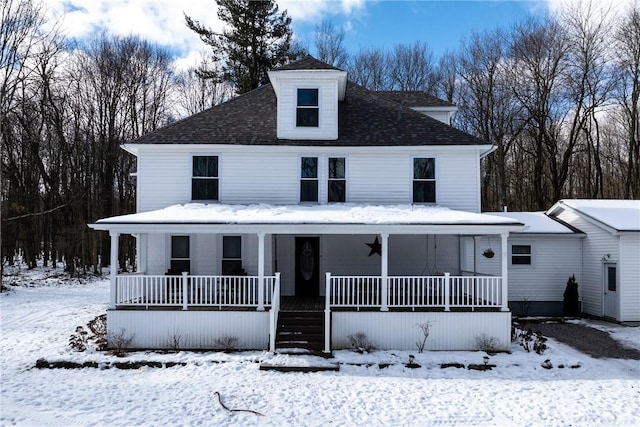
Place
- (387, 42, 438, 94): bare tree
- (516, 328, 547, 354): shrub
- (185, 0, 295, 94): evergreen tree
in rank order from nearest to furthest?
(516, 328, 547, 354): shrub, (185, 0, 295, 94): evergreen tree, (387, 42, 438, 94): bare tree

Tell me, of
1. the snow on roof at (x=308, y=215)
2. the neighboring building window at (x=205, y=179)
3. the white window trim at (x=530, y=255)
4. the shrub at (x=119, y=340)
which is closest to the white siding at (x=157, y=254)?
the snow on roof at (x=308, y=215)

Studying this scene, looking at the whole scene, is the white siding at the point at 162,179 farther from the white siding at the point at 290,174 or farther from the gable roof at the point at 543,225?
the gable roof at the point at 543,225

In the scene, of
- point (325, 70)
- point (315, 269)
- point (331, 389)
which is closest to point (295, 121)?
point (325, 70)

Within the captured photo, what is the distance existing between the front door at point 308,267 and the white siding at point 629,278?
31.1 feet

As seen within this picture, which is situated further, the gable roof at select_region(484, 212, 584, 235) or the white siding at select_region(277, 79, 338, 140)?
the gable roof at select_region(484, 212, 584, 235)

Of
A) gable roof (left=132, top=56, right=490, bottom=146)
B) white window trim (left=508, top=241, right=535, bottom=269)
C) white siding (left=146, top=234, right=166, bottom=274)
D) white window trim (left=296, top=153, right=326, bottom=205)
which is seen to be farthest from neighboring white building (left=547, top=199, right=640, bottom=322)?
white siding (left=146, top=234, right=166, bottom=274)

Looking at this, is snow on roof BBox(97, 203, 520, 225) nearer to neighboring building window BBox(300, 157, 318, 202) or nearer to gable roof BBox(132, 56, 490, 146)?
neighboring building window BBox(300, 157, 318, 202)

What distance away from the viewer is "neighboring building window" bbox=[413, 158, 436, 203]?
1488 centimetres

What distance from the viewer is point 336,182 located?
588 inches

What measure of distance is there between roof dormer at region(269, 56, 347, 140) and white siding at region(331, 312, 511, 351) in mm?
6100

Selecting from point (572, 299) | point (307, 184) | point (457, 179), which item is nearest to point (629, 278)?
point (572, 299)

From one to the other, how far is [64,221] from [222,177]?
21.6 meters

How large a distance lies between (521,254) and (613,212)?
3404 millimetres

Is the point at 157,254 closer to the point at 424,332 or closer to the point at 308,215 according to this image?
the point at 308,215
